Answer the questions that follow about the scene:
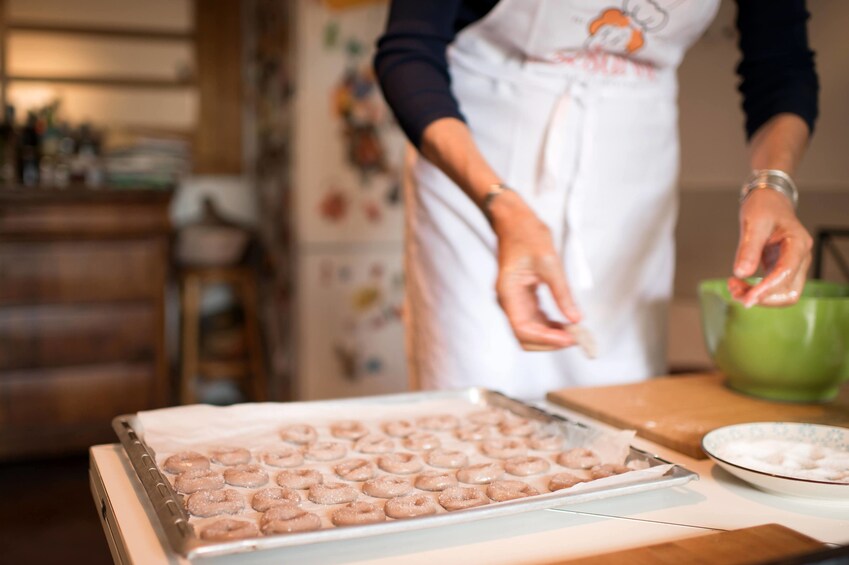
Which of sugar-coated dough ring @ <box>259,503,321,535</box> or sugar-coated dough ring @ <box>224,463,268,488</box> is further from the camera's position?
sugar-coated dough ring @ <box>224,463,268,488</box>

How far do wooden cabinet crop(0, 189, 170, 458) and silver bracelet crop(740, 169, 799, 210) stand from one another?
82.1 inches

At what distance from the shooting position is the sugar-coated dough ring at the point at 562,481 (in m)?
0.68

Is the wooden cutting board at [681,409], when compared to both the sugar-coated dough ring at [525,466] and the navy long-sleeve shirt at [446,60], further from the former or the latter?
the navy long-sleeve shirt at [446,60]

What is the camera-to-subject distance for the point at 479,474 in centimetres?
71

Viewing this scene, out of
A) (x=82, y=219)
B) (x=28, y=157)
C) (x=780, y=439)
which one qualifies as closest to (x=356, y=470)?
(x=780, y=439)

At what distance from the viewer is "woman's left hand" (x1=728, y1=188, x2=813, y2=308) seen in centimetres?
83

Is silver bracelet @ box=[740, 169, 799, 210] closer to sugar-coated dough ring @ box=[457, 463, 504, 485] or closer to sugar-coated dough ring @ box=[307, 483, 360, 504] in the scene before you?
sugar-coated dough ring @ box=[457, 463, 504, 485]

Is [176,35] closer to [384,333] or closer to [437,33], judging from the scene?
[384,333]

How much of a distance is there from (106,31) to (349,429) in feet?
8.95

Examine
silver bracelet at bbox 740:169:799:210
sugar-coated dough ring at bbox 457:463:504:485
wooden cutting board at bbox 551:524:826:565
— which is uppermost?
silver bracelet at bbox 740:169:799:210

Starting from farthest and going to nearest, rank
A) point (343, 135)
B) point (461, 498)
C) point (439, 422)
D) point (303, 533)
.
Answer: point (343, 135) → point (439, 422) → point (461, 498) → point (303, 533)

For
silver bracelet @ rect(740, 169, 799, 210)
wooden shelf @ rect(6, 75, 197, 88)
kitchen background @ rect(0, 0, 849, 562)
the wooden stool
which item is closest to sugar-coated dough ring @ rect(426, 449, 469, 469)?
silver bracelet @ rect(740, 169, 799, 210)

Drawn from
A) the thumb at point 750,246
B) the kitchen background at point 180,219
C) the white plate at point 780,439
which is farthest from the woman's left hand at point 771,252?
the kitchen background at point 180,219

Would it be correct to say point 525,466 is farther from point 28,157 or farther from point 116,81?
point 116,81
